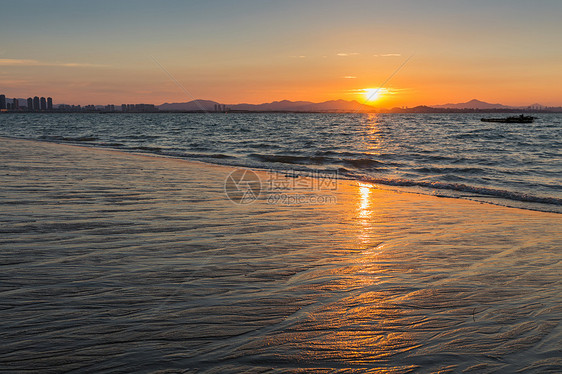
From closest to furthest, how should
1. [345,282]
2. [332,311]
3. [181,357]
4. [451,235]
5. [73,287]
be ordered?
[181,357]
[332,311]
[73,287]
[345,282]
[451,235]

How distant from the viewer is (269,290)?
13.7 feet

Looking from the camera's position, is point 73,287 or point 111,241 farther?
point 111,241

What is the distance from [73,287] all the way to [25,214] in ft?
11.9

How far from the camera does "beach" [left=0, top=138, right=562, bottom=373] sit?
3.01m

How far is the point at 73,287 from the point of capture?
13.3ft

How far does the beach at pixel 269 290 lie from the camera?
3.01 meters

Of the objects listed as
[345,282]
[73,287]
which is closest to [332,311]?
[345,282]

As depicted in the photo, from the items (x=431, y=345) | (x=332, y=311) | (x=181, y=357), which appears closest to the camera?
(x=181, y=357)

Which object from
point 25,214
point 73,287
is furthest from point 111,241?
point 25,214

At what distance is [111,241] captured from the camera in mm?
5617

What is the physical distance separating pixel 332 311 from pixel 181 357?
1403mm

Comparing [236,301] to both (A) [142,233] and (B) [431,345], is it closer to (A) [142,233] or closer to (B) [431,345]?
(B) [431,345]

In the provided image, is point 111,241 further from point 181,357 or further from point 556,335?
point 556,335

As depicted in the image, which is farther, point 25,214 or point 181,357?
point 25,214
